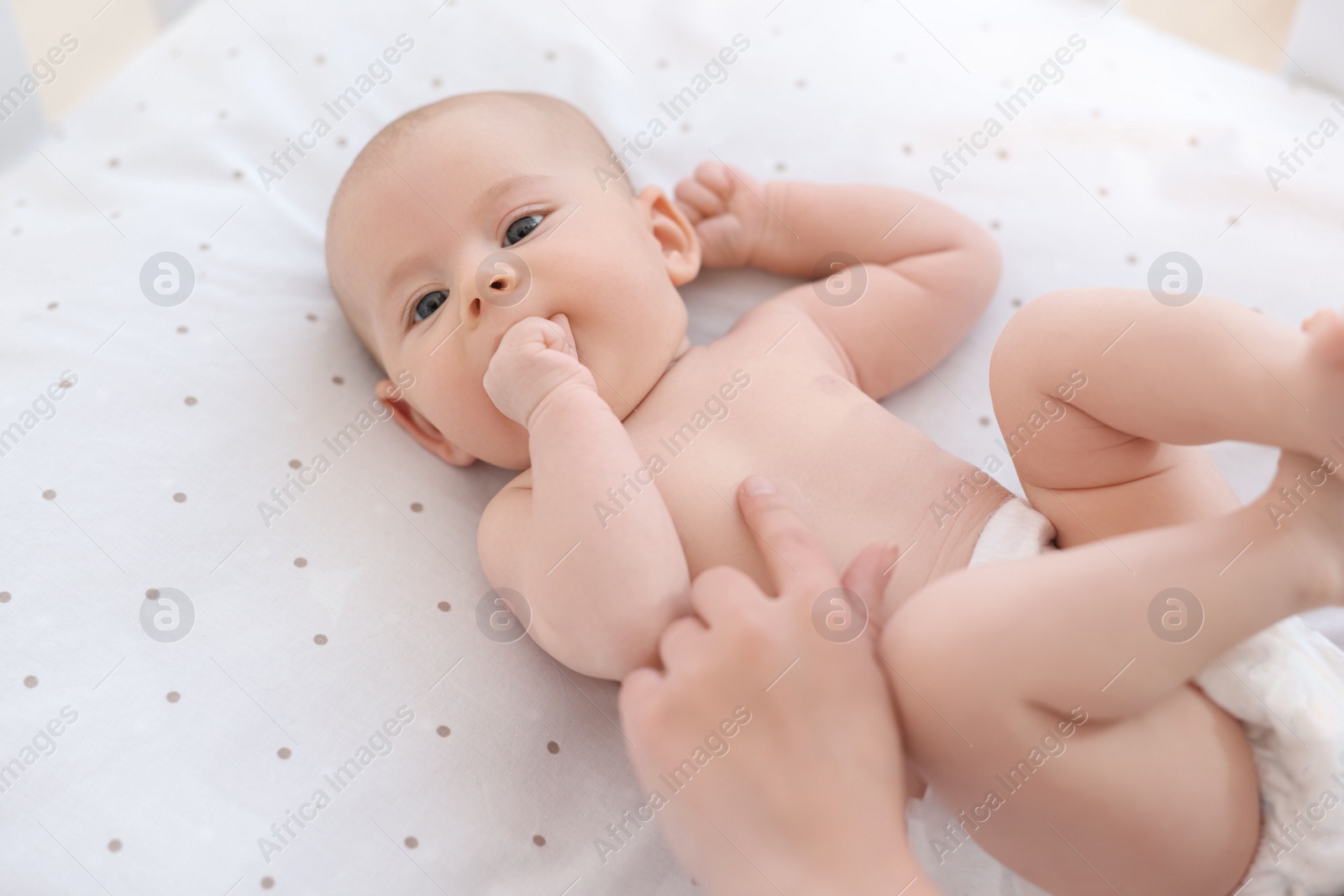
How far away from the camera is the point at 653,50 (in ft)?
5.51

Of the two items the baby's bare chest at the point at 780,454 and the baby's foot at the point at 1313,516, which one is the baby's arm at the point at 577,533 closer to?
the baby's bare chest at the point at 780,454

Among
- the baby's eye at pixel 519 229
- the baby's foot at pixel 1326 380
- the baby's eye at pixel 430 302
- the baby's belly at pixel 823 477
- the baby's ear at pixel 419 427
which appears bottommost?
the baby's ear at pixel 419 427

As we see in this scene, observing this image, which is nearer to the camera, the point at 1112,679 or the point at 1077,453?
the point at 1112,679

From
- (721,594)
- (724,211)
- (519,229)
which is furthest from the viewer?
(724,211)

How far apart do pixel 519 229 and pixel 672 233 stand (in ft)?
0.87

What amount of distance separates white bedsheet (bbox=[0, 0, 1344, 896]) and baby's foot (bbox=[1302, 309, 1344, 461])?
0.47 meters

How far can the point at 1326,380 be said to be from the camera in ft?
2.86

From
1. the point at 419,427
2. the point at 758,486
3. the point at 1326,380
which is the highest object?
the point at 1326,380

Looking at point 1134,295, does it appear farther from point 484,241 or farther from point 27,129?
point 27,129

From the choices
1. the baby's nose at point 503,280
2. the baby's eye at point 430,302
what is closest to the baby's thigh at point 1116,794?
the baby's nose at point 503,280

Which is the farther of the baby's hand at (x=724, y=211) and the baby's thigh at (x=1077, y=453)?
the baby's hand at (x=724, y=211)

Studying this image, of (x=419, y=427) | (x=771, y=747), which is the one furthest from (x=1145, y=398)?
(x=419, y=427)

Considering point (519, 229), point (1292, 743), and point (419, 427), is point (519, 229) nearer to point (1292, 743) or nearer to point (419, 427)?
point (419, 427)

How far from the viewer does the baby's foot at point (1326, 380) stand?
2.83 feet
